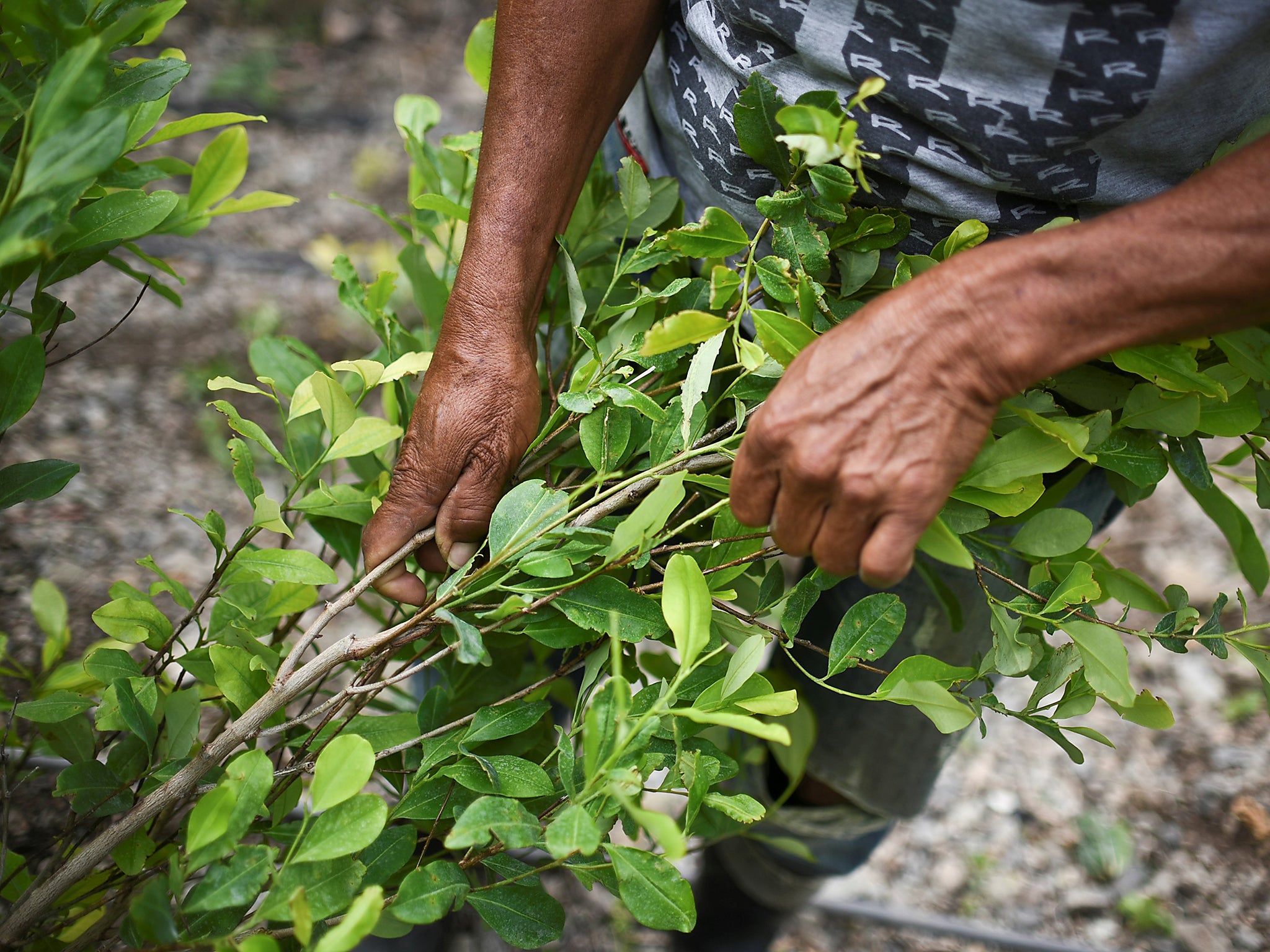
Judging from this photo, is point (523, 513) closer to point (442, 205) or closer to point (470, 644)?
point (470, 644)

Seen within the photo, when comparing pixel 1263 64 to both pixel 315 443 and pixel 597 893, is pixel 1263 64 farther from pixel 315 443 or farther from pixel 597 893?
pixel 597 893

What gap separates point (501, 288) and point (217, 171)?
28 centimetres

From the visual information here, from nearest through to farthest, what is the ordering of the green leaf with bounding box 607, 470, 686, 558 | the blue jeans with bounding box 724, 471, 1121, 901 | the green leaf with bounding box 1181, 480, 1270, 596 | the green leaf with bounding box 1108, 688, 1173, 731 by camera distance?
the green leaf with bounding box 607, 470, 686, 558 → the green leaf with bounding box 1108, 688, 1173, 731 → the green leaf with bounding box 1181, 480, 1270, 596 → the blue jeans with bounding box 724, 471, 1121, 901

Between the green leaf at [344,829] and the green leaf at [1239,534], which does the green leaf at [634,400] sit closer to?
the green leaf at [344,829]

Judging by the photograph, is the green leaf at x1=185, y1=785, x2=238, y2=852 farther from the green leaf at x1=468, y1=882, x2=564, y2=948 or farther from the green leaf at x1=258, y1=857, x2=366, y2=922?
the green leaf at x1=468, y1=882, x2=564, y2=948

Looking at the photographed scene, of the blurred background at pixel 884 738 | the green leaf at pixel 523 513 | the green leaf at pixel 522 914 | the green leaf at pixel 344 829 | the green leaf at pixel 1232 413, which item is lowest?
the blurred background at pixel 884 738

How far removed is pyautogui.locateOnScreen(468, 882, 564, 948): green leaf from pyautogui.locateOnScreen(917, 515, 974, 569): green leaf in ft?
1.18

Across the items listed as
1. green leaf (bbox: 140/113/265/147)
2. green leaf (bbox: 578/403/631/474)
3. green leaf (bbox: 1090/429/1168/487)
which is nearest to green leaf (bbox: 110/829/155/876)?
A: green leaf (bbox: 578/403/631/474)

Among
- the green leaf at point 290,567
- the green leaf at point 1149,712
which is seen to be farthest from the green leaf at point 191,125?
the green leaf at point 1149,712

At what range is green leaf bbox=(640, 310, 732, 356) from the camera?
0.57 metres

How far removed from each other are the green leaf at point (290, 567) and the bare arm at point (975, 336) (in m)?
0.35

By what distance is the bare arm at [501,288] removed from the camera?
70cm

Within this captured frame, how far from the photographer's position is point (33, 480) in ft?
2.16

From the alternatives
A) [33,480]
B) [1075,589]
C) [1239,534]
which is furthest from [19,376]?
[1239,534]
